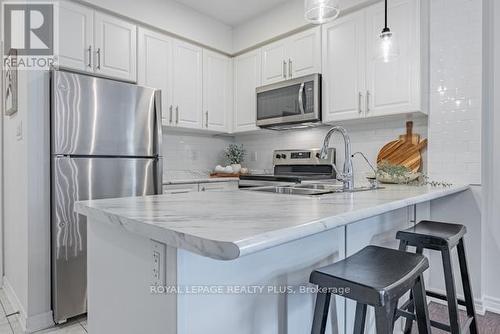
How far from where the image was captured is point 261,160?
3949mm

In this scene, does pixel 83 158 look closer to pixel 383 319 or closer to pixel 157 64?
pixel 157 64

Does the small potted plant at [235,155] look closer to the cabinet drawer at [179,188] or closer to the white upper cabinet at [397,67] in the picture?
the cabinet drawer at [179,188]

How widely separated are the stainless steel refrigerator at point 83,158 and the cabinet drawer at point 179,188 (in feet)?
1.21

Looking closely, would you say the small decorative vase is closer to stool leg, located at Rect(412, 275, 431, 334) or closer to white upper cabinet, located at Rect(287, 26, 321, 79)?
white upper cabinet, located at Rect(287, 26, 321, 79)

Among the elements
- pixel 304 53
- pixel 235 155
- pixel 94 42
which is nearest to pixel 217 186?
pixel 235 155

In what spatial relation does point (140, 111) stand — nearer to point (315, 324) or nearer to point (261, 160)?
point (261, 160)

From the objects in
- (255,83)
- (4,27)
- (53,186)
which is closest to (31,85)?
(53,186)

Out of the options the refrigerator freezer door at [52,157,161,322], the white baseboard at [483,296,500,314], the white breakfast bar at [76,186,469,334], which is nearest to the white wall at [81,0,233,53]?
the refrigerator freezer door at [52,157,161,322]

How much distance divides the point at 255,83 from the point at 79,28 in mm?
1792

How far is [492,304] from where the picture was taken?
2262mm

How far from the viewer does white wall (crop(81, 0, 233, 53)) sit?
9.23 feet

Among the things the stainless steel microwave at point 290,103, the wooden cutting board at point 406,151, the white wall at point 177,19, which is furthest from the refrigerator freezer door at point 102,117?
the wooden cutting board at point 406,151

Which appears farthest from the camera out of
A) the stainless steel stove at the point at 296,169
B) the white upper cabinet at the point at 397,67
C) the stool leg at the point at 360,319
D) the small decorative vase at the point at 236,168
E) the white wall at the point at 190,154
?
the small decorative vase at the point at 236,168

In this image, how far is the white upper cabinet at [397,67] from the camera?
7.92ft
